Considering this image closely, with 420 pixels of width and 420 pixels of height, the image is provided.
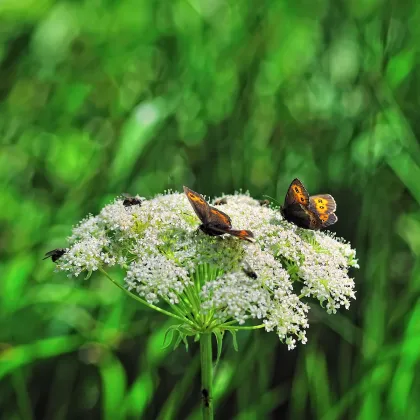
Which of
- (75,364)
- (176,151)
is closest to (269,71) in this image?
(176,151)

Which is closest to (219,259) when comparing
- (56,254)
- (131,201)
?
(131,201)

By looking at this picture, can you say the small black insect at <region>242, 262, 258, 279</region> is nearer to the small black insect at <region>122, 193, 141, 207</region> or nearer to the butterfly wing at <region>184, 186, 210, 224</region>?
the butterfly wing at <region>184, 186, 210, 224</region>

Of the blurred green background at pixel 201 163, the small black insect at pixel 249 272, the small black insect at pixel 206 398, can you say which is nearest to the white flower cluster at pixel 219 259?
the small black insect at pixel 249 272

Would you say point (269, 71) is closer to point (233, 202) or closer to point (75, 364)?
point (233, 202)

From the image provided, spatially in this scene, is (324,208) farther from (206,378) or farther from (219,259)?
(206,378)

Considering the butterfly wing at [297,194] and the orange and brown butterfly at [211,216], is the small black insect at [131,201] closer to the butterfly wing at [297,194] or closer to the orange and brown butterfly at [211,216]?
the orange and brown butterfly at [211,216]
